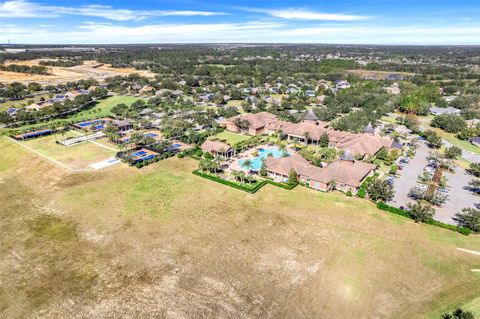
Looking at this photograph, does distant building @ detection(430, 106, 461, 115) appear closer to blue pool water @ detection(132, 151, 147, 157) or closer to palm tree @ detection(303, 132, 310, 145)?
palm tree @ detection(303, 132, 310, 145)

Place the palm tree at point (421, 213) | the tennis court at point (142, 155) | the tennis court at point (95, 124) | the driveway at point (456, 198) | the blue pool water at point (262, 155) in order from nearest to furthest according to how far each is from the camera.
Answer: the palm tree at point (421, 213) < the driveway at point (456, 198) < the blue pool water at point (262, 155) < the tennis court at point (142, 155) < the tennis court at point (95, 124)

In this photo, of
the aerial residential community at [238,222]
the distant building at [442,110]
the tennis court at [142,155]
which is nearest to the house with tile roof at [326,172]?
the aerial residential community at [238,222]

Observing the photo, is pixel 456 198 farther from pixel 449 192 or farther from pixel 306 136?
pixel 306 136

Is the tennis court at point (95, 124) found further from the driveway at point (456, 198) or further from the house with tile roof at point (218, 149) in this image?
the driveway at point (456, 198)

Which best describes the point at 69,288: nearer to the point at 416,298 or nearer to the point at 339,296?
the point at 339,296

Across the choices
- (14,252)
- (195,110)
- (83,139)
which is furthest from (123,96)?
(14,252)

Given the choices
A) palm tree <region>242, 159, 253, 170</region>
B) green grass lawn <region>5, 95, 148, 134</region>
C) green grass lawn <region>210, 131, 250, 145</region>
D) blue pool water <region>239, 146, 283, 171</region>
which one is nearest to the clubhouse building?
green grass lawn <region>210, 131, 250, 145</region>
